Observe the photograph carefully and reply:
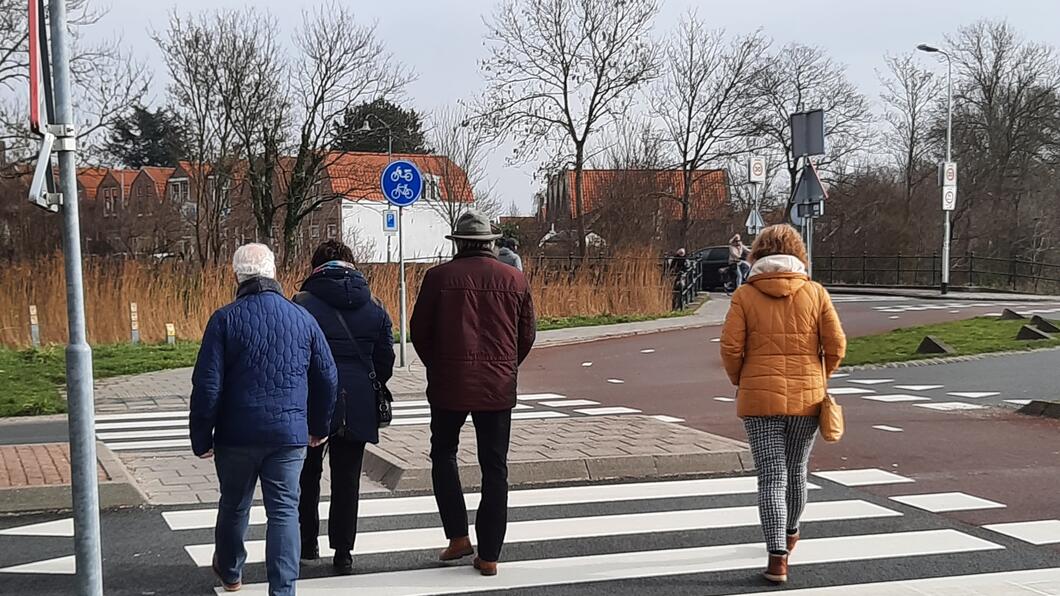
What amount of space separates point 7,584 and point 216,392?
182cm

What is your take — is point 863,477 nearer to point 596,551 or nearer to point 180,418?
point 596,551

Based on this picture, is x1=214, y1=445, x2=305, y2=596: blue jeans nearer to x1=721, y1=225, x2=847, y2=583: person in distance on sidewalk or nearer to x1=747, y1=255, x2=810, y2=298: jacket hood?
x1=721, y1=225, x2=847, y2=583: person in distance on sidewalk

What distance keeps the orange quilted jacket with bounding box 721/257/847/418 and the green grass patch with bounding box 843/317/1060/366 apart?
12.1 m

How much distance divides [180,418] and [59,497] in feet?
17.3

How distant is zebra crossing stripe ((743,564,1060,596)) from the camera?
5250 mm

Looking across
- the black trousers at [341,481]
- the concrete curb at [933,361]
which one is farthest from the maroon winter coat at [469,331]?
the concrete curb at [933,361]

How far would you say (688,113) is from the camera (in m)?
45.0

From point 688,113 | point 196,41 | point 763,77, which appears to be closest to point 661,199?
point 688,113

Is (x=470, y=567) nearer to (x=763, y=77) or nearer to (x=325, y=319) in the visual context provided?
(x=325, y=319)

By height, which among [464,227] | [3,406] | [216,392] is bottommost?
[3,406]

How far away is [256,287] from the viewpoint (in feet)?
16.0

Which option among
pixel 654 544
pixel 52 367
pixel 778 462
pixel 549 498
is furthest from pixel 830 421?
pixel 52 367

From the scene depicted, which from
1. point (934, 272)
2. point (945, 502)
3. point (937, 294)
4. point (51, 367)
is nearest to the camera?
point (945, 502)

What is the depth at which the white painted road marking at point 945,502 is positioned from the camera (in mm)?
7129
